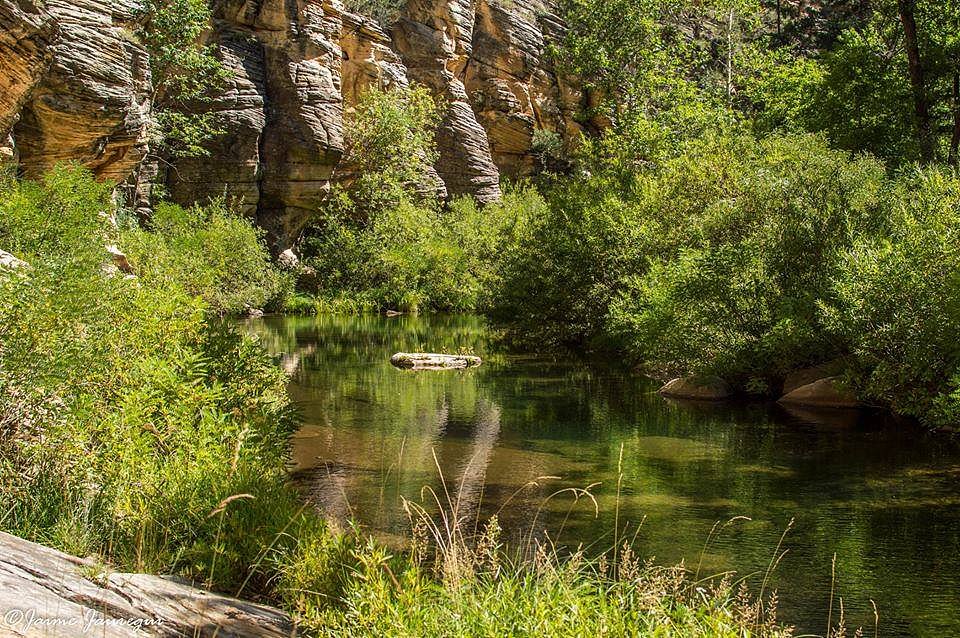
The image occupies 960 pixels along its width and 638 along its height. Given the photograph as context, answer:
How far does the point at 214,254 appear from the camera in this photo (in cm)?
3662

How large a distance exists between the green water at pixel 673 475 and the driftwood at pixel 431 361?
201 centimetres

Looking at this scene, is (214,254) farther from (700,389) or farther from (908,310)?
(908,310)

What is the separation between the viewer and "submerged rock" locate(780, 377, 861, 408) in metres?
16.5

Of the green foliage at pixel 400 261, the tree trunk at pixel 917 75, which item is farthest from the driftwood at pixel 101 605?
the green foliage at pixel 400 261

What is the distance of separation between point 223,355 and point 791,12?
199ft

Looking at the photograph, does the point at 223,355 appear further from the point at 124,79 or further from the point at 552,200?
the point at 552,200

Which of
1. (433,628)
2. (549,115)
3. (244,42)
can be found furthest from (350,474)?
(549,115)

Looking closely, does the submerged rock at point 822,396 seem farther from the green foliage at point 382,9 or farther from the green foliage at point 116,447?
the green foliage at point 382,9

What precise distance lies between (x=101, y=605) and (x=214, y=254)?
34.5 meters

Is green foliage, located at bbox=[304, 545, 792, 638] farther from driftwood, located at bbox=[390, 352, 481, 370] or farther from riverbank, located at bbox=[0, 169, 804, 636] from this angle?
driftwood, located at bbox=[390, 352, 481, 370]

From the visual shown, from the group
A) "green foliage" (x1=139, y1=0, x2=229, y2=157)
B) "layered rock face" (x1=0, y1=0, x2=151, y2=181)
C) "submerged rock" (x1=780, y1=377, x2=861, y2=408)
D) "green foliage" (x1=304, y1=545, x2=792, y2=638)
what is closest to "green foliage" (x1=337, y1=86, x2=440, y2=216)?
"green foliage" (x1=139, y1=0, x2=229, y2=157)

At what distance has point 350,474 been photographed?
11.2 meters

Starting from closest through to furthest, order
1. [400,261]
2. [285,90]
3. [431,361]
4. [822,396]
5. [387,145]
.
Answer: [822,396] < [431,361] < [285,90] < [400,261] < [387,145]

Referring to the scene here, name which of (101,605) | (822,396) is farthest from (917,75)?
(101,605)
